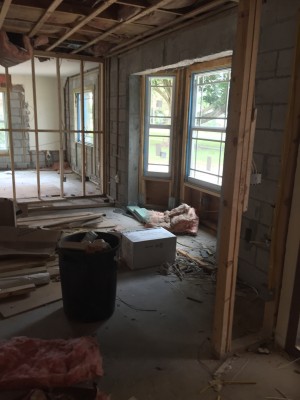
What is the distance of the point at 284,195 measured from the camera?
7.00ft

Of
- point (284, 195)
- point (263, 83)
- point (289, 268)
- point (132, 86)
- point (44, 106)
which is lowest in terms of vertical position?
point (289, 268)

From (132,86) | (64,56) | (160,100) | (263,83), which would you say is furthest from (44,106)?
(263,83)

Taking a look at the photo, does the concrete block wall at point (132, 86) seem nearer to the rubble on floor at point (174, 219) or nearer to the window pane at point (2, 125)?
the rubble on floor at point (174, 219)

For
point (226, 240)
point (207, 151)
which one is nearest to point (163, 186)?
point (207, 151)

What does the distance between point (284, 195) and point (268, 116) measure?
949mm

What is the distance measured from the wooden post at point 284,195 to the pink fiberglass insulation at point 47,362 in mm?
1238

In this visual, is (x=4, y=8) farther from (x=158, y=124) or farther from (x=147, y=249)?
(x=147, y=249)

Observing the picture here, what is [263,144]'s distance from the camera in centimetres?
286

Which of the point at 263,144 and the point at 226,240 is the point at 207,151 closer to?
the point at 263,144

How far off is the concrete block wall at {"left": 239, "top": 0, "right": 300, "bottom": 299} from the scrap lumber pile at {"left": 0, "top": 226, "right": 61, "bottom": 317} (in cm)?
184

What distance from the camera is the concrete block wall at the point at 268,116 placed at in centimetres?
257

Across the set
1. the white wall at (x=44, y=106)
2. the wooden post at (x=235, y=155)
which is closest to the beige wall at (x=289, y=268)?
the wooden post at (x=235, y=155)

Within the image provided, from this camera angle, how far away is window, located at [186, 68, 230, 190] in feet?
14.2

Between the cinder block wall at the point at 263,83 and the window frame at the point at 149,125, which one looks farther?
the window frame at the point at 149,125
